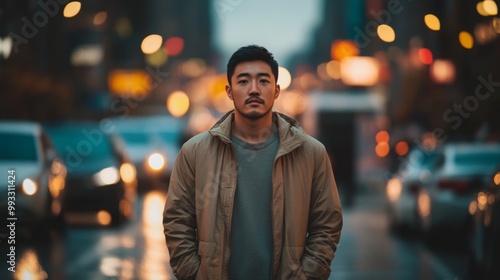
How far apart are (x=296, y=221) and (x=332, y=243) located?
0.23m

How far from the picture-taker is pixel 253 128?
5.45 meters

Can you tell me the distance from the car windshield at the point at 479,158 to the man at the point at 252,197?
1227 cm

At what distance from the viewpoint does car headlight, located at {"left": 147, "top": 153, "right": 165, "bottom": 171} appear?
105 ft

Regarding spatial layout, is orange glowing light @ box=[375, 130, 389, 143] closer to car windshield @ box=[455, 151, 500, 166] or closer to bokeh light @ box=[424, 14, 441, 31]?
bokeh light @ box=[424, 14, 441, 31]

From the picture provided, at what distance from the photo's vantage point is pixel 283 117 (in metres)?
5.88

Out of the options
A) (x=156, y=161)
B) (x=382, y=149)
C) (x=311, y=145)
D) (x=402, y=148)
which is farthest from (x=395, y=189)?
(x=382, y=149)

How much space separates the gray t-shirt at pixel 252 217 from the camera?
5223mm

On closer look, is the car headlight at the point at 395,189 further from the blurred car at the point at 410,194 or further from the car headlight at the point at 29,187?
the car headlight at the point at 29,187

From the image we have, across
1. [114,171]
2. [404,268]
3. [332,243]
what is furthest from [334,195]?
[114,171]

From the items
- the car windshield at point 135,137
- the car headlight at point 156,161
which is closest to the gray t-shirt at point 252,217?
the car headlight at point 156,161

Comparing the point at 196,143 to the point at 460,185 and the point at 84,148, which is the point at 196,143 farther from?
the point at 84,148

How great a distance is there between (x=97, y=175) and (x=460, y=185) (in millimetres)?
6866

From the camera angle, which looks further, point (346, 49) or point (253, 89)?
point (346, 49)

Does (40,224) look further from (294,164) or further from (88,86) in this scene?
(88,86)
